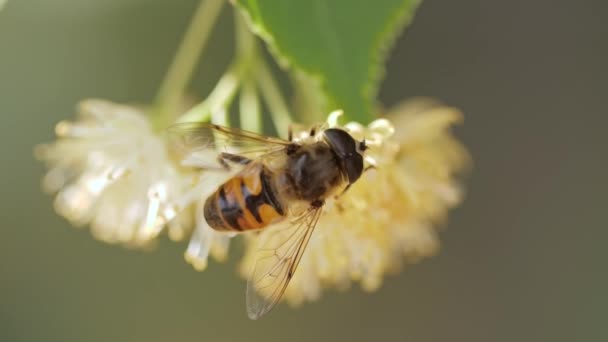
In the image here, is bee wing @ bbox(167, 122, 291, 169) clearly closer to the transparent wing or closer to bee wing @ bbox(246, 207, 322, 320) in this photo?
the transparent wing

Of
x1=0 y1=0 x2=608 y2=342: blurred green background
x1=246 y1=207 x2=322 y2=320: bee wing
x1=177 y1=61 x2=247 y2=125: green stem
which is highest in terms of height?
x1=0 y1=0 x2=608 y2=342: blurred green background

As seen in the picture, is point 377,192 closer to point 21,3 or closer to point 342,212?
point 342,212

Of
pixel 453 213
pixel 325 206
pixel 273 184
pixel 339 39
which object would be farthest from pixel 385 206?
pixel 453 213

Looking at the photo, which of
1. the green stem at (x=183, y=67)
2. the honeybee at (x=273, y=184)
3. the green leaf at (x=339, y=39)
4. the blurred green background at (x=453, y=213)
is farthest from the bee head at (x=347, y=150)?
the blurred green background at (x=453, y=213)

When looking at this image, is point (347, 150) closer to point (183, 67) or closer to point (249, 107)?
point (249, 107)

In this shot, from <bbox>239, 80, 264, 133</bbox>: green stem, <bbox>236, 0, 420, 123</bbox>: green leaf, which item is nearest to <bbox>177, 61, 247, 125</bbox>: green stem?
<bbox>239, 80, 264, 133</bbox>: green stem

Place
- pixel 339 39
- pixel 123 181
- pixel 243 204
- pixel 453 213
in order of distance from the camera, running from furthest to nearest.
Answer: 1. pixel 453 213
2. pixel 123 181
3. pixel 243 204
4. pixel 339 39

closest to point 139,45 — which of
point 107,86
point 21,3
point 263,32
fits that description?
point 107,86
